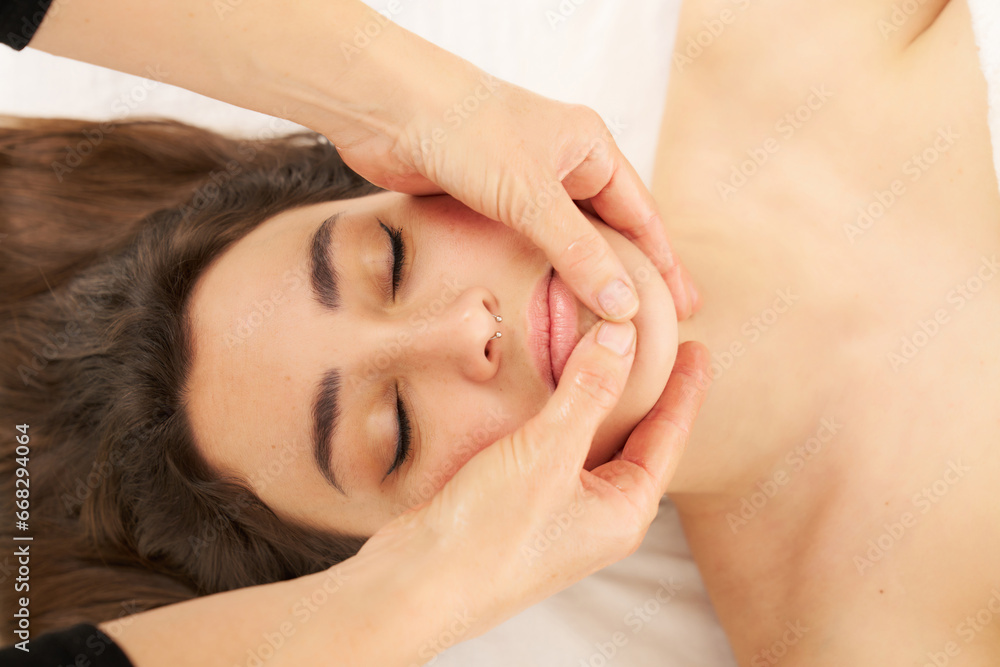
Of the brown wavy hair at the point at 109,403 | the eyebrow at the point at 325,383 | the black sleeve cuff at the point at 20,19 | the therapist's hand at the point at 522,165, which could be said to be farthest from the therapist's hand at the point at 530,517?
the black sleeve cuff at the point at 20,19

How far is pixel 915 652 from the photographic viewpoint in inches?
48.2

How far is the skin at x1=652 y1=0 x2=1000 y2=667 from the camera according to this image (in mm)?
1245

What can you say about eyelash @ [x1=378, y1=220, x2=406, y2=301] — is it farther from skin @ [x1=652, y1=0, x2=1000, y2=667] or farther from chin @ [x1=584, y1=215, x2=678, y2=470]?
skin @ [x1=652, y1=0, x2=1000, y2=667]

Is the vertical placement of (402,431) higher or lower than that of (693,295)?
lower

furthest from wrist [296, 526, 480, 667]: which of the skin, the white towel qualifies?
the white towel

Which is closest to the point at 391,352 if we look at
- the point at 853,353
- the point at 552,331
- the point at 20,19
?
the point at 552,331

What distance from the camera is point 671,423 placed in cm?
117

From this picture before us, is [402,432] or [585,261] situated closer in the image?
[585,261]

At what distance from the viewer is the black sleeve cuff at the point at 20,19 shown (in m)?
0.99

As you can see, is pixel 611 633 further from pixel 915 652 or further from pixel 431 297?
pixel 431 297

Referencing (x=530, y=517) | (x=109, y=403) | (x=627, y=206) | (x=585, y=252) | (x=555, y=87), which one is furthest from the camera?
(x=555, y=87)

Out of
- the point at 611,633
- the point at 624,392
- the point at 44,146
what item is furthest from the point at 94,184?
the point at 611,633

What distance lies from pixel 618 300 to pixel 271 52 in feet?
2.34

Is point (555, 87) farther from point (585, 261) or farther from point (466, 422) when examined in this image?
point (466, 422)
